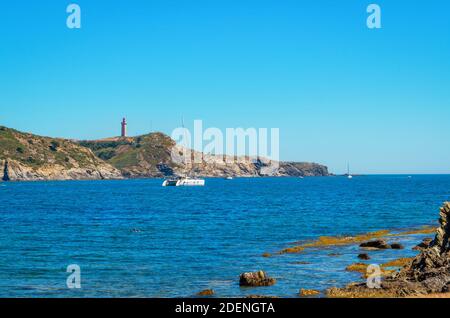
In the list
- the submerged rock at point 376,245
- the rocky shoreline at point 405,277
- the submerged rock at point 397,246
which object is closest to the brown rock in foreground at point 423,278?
the rocky shoreline at point 405,277

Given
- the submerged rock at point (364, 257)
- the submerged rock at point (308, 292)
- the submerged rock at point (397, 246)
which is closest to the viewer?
Answer: the submerged rock at point (308, 292)

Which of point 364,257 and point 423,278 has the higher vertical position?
point 423,278

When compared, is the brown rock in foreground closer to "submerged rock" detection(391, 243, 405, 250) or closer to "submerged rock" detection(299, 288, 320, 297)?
"submerged rock" detection(299, 288, 320, 297)

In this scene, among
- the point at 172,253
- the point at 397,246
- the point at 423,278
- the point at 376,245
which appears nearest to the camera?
the point at 423,278

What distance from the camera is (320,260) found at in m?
45.1

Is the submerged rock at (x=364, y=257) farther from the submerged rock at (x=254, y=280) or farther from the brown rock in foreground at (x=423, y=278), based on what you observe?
the submerged rock at (x=254, y=280)

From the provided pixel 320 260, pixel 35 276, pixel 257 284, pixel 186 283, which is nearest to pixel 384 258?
pixel 320 260

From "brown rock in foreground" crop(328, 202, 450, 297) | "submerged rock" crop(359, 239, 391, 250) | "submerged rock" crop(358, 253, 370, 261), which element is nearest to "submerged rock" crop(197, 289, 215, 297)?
"brown rock in foreground" crop(328, 202, 450, 297)

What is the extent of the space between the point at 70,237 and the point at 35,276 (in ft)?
81.9

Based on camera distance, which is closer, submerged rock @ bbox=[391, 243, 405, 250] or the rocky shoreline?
the rocky shoreline

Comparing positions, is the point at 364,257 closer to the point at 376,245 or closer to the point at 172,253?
the point at 376,245

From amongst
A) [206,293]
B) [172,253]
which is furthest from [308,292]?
[172,253]
